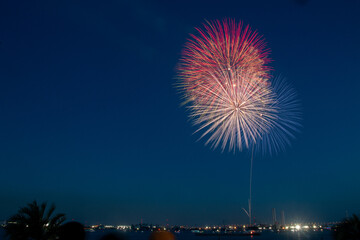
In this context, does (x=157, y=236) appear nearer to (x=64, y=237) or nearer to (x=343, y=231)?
(x=64, y=237)

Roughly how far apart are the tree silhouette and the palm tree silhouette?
16080 millimetres

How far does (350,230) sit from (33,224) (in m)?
18.2

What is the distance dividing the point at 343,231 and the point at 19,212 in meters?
18.9

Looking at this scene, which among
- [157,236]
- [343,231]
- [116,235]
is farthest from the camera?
[343,231]

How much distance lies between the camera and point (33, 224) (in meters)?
17.0

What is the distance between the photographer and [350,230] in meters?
16.1

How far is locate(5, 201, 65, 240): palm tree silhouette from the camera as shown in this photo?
16.5m

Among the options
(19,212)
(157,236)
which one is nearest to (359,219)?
(157,236)

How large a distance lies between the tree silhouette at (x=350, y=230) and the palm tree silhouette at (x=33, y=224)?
16080 millimetres

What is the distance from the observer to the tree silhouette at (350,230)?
15.8m

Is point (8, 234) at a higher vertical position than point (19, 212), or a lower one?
lower

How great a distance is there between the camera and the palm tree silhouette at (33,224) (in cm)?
1648

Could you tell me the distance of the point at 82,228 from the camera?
3.56 meters

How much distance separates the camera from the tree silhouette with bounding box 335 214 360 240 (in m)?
15.8
